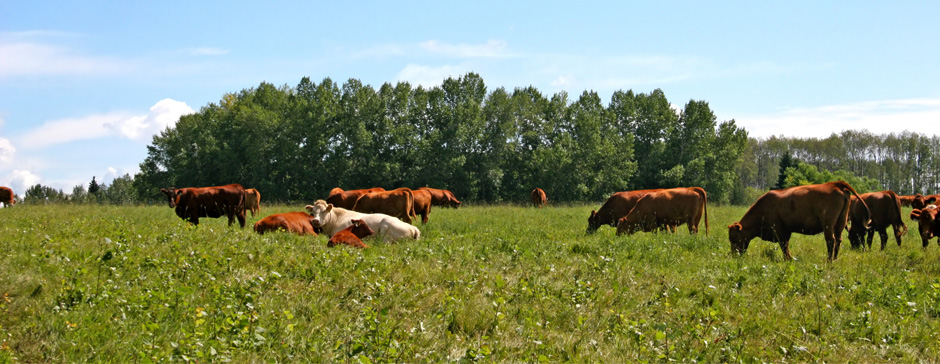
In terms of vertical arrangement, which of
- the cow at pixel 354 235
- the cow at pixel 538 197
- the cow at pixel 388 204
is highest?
the cow at pixel 388 204

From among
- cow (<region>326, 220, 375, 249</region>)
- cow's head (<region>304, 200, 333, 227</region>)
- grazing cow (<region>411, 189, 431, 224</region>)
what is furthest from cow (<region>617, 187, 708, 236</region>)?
cow's head (<region>304, 200, 333, 227</region>)

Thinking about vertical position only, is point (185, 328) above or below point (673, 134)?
below

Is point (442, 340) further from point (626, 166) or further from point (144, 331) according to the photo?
point (626, 166)

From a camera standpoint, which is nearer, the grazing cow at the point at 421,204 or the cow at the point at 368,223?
the cow at the point at 368,223

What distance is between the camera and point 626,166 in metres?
54.8

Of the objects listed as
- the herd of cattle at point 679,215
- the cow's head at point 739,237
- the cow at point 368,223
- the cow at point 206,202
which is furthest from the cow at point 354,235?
the cow's head at point 739,237

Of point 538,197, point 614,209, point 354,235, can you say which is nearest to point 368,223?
point 354,235

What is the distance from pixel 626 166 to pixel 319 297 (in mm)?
50937

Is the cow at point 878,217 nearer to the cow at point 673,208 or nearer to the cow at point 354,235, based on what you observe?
the cow at point 673,208

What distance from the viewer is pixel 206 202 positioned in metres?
17.3

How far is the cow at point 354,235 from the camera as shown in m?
10.6

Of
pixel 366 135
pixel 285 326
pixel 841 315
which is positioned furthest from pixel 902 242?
pixel 366 135

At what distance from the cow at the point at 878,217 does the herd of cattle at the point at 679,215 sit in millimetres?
20

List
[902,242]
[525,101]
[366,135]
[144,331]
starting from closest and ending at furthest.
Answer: [144,331], [902,242], [366,135], [525,101]
